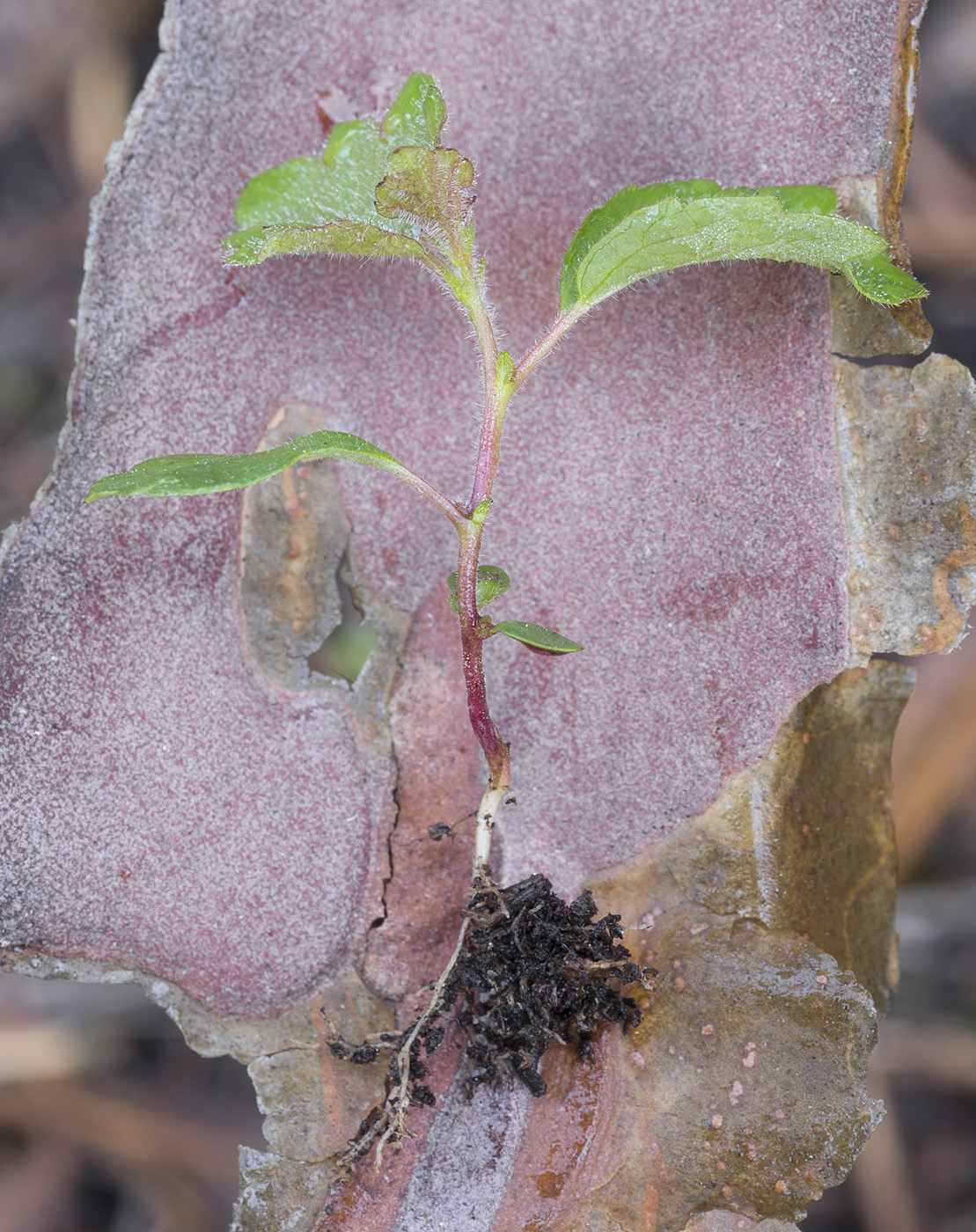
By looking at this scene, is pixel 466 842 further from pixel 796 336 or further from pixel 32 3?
pixel 32 3

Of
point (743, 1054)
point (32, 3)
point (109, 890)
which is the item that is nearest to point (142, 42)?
point (32, 3)

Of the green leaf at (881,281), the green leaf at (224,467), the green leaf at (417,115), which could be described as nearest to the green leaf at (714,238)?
the green leaf at (881,281)

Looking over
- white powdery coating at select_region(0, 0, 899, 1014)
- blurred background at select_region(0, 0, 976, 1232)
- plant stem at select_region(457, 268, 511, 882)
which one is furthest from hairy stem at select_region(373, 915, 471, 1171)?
blurred background at select_region(0, 0, 976, 1232)

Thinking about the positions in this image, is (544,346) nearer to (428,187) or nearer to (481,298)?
(481,298)

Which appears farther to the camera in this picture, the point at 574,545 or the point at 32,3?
the point at 32,3

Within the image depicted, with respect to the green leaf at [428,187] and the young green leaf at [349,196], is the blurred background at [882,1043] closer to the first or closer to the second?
the young green leaf at [349,196]

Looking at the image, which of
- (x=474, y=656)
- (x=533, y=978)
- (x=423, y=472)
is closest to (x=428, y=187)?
(x=423, y=472)

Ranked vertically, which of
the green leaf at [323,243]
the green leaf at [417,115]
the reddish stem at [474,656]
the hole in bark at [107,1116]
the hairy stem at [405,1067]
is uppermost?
the green leaf at [417,115]
